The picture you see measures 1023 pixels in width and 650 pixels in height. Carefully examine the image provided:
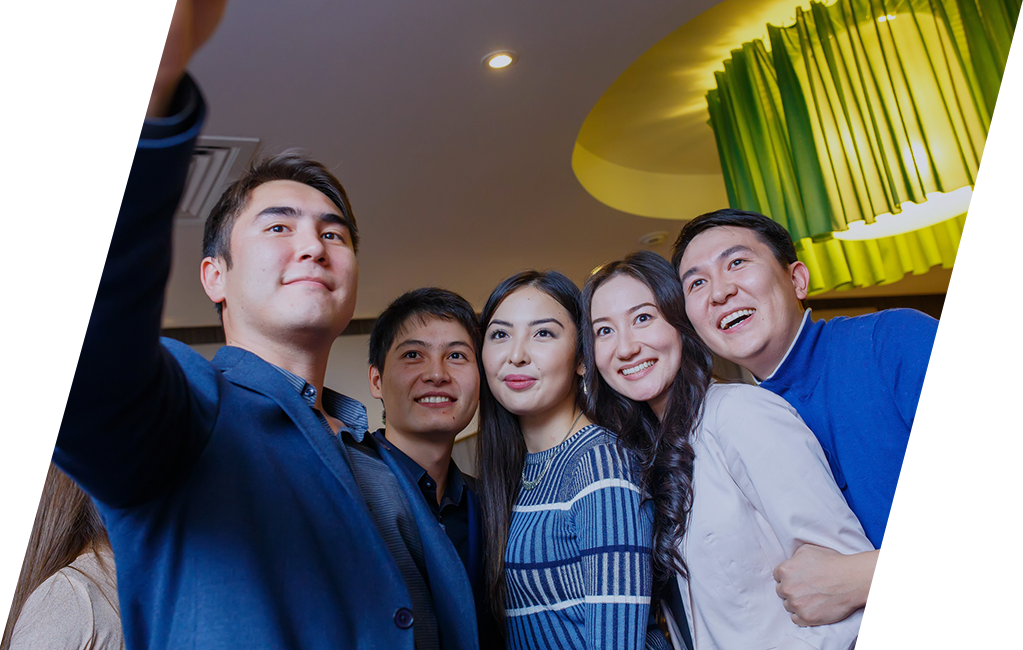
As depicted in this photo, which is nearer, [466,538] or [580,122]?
[466,538]

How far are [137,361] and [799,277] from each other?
1.57 ft

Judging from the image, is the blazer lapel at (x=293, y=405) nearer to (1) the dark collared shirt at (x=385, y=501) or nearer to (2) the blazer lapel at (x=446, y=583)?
(1) the dark collared shirt at (x=385, y=501)

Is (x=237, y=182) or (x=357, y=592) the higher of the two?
(x=237, y=182)

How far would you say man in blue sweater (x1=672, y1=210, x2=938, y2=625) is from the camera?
0.41 metres

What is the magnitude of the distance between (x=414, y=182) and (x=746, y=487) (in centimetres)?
Result: 70

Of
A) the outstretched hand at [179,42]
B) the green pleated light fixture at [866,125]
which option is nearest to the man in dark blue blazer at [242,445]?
the outstretched hand at [179,42]

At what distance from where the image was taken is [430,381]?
751 millimetres

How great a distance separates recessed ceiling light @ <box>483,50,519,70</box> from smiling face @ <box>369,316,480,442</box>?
397 millimetres

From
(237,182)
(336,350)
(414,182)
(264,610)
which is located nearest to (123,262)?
(264,610)

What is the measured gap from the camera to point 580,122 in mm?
1021

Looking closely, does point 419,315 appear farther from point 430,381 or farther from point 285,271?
point 285,271

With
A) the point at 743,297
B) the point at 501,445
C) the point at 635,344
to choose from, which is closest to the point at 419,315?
the point at 501,445

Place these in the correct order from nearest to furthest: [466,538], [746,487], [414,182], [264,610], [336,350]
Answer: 1. [264,610]
2. [746,487]
3. [466,538]
4. [414,182]
5. [336,350]

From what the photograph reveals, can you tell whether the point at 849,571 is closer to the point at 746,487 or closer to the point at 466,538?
the point at 746,487
